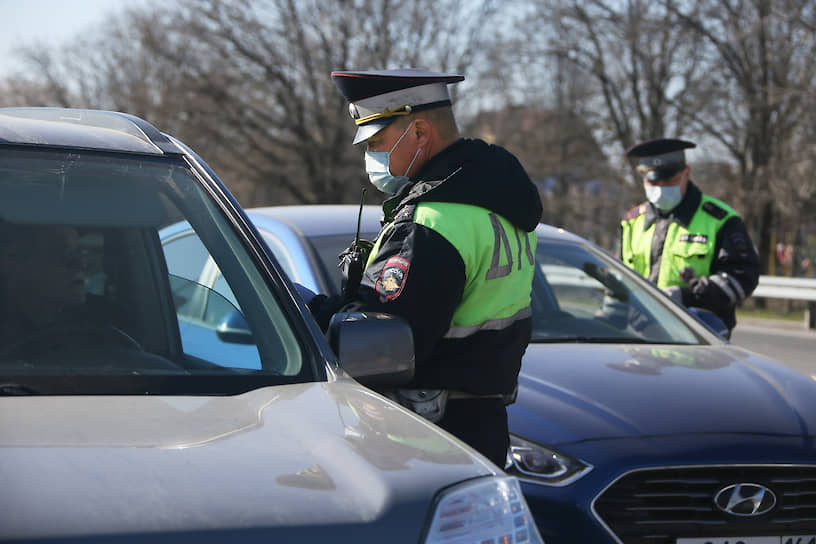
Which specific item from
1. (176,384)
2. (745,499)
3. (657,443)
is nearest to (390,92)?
(176,384)

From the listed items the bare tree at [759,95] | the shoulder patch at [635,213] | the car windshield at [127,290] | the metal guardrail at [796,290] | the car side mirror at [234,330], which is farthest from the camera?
the bare tree at [759,95]

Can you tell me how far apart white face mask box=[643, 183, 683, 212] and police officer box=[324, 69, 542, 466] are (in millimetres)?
3028

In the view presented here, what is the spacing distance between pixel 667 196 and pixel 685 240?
0.98 ft

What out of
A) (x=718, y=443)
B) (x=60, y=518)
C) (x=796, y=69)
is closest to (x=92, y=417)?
(x=60, y=518)

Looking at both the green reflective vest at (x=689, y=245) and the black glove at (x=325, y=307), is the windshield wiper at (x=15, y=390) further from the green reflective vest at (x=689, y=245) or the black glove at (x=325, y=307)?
the green reflective vest at (x=689, y=245)

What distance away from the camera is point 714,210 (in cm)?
542

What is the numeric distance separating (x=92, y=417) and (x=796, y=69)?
20.7 meters

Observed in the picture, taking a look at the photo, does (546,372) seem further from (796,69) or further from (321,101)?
(321,101)

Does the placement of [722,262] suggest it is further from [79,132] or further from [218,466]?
[218,466]

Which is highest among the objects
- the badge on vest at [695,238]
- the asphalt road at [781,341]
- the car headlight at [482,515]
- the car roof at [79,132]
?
the car roof at [79,132]

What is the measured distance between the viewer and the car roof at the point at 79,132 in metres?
2.34

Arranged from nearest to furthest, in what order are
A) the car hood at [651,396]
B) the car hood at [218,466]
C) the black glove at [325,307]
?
the car hood at [218,466]
the black glove at [325,307]
the car hood at [651,396]

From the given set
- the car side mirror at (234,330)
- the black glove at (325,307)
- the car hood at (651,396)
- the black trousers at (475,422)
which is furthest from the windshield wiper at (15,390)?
the car hood at (651,396)

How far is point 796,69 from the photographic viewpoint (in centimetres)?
1991
